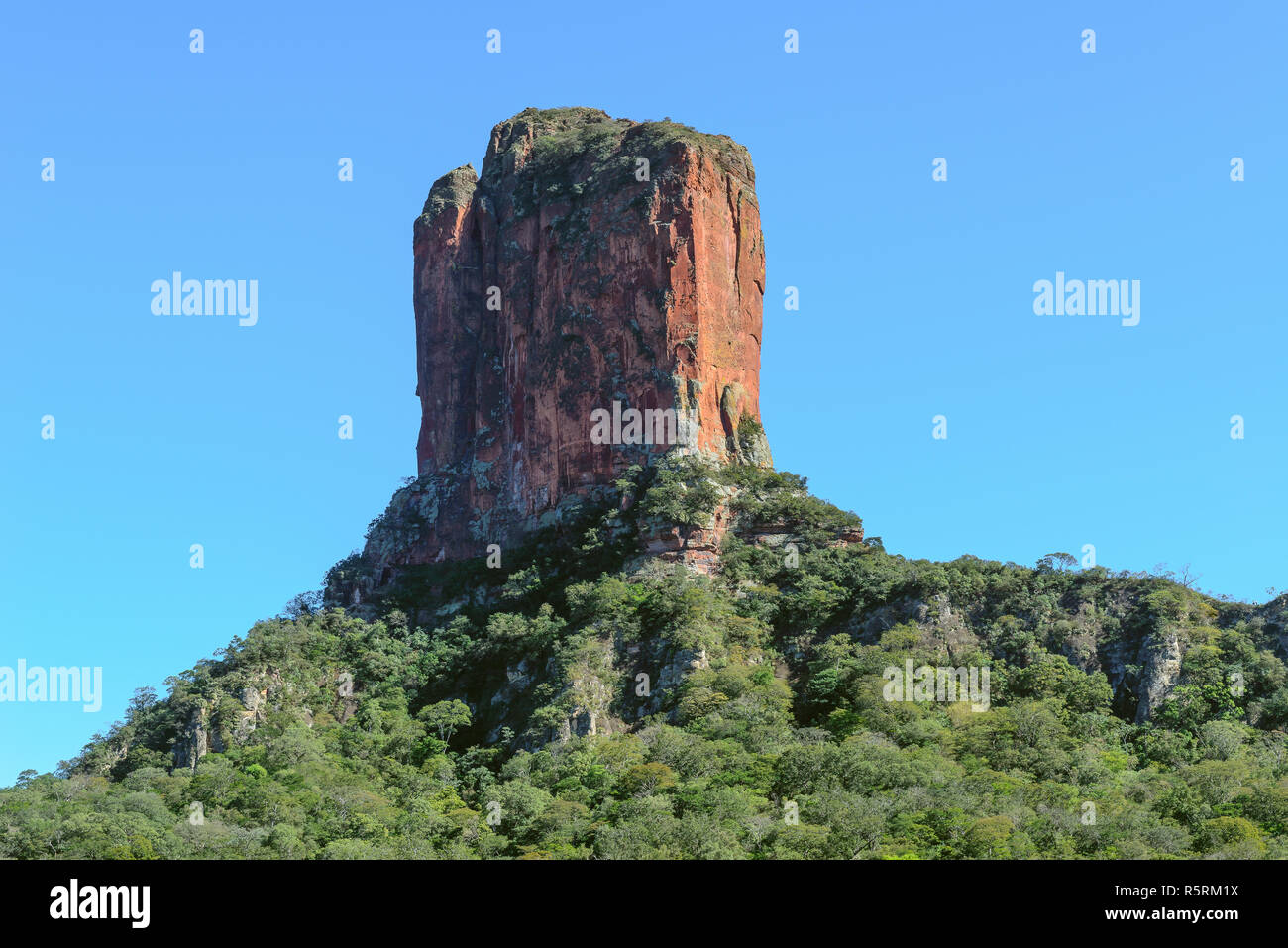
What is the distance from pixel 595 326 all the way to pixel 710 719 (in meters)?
24.0

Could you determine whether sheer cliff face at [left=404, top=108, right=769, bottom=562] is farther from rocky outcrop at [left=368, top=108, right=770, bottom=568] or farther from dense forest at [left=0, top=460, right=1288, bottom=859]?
dense forest at [left=0, top=460, right=1288, bottom=859]

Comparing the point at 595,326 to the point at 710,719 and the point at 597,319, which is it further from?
the point at 710,719

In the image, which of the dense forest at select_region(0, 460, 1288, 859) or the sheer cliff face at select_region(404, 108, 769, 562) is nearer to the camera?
the dense forest at select_region(0, 460, 1288, 859)

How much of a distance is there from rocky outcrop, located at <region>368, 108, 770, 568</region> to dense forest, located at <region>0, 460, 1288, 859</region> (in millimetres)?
3200

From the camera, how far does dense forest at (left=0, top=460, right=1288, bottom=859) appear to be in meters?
48.2

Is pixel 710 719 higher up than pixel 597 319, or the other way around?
pixel 597 319

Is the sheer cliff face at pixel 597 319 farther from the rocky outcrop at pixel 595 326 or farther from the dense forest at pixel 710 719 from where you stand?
the dense forest at pixel 710 719

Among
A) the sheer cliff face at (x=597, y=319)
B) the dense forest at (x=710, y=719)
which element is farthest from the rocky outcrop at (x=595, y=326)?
the dense forest at (x=710, y=719)

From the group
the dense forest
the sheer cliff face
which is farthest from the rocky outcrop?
the dense forest

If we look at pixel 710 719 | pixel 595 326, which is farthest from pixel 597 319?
pixel 710 719

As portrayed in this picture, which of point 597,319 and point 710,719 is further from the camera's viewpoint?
point 597,319

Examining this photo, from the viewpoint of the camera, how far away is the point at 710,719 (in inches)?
2256

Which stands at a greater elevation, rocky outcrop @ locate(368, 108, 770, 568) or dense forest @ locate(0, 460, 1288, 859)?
rocky outcrop @ locate(368, 108, 770, 568)

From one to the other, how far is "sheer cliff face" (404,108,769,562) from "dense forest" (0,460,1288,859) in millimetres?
3408
